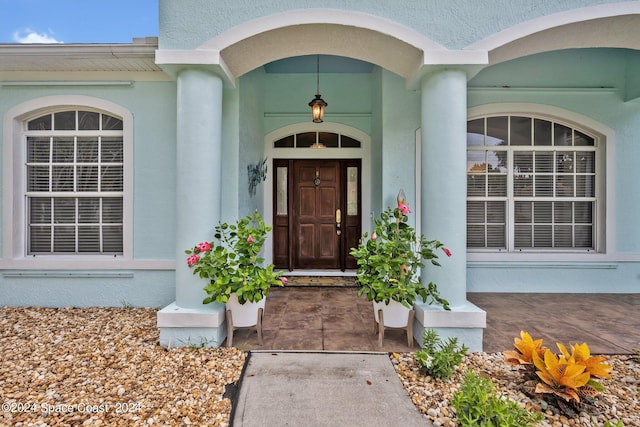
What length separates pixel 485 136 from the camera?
15.8ft

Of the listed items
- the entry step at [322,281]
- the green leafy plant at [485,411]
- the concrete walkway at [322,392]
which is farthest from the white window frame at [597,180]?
the green leafy plant at [485,411]

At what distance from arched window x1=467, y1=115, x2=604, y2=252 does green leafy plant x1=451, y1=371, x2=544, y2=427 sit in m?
3.24

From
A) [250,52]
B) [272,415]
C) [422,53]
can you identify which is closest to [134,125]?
[250,52]

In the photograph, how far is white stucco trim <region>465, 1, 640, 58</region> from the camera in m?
2.82

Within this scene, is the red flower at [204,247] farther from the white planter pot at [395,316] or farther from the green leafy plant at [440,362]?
the green leafy plant at [440,362]

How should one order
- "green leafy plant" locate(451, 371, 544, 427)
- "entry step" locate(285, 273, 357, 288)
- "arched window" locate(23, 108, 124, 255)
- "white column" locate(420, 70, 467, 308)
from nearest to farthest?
"green leafy plant" locate(451, 371, 544, 427) → "white column" locate(420, 70, 467, 308) → "arched window" locate(23, 108, 124, 255) → "entry step" locate(285, 273, 357, 288)

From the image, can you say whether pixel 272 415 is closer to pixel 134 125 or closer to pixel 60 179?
pixel 134 125

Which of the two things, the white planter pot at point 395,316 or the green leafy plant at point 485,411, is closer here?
the green leafy plant at point 485,411

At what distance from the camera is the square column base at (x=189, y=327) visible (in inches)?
115

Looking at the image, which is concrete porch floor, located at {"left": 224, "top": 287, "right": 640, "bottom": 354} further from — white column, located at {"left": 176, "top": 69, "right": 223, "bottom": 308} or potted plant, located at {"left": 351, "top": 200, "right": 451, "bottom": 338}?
white column, located at {"left": 176, "top": 69, "right": 223, "bottom": 308}

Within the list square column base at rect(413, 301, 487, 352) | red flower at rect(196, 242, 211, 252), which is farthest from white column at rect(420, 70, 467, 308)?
red flower at rect(196, 242, 211, 252)

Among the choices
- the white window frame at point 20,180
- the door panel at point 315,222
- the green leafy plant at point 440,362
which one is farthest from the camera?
the door panel at point 315,222

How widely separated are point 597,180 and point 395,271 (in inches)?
157

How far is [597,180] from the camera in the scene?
4770mm
